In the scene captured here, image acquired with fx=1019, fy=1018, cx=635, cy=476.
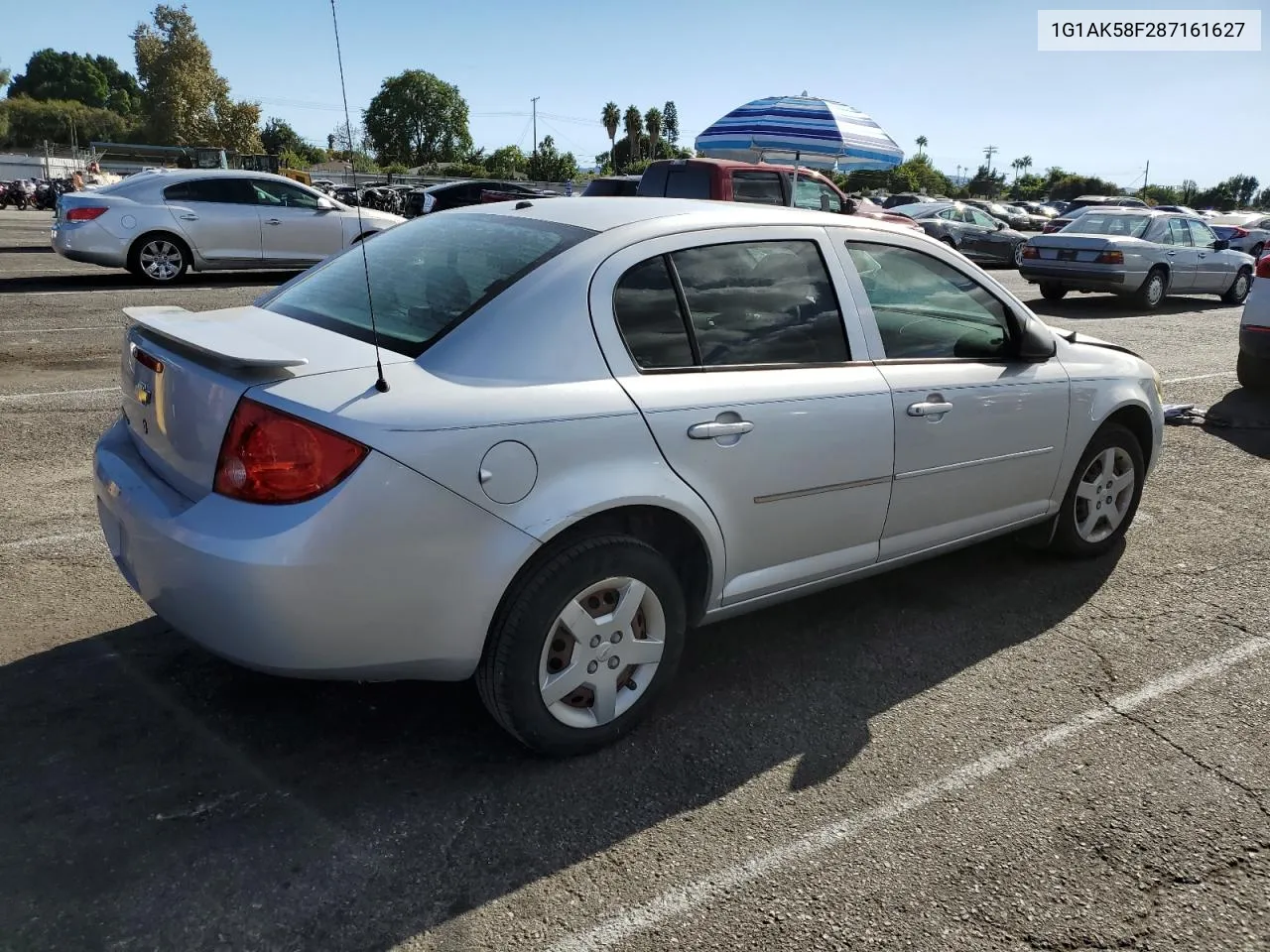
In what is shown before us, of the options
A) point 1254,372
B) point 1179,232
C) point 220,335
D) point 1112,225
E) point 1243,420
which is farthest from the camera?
point 1179,232

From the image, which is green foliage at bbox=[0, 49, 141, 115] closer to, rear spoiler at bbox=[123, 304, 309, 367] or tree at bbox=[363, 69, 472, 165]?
tree at bbox=[363, 69, 472, 165]

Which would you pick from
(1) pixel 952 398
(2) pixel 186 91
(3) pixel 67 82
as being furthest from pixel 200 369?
(3) pixel 67 82

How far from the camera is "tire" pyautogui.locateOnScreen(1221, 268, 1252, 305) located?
1720 centimetres

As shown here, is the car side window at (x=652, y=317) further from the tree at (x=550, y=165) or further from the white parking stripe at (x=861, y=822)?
the tree at (x=550, y=165)

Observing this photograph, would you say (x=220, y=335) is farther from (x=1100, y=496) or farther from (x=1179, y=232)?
(x=1179, y=232)

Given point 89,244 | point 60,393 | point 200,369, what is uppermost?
point 89,244

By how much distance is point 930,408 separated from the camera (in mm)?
3623

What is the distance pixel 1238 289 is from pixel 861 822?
18.1 metres

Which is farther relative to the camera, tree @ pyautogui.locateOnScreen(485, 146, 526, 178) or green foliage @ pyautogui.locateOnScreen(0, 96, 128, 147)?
green foliage @ pyautogui.locateOnScreen(0, 96, 128, 147)

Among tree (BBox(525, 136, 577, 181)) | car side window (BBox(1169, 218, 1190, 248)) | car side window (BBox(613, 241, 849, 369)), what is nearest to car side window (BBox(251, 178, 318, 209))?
car side window (BBox(613, 241, 849, 369))

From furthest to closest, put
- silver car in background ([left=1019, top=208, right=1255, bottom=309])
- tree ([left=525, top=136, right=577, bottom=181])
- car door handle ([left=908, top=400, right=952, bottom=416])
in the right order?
tree ([left=525, top=136, right=577, bottom=181]) → silver car in background ([left=1019, top=208, right=1255, bottom=309]) → car door handle ([left=908, top=400, right=952, bottom=416])

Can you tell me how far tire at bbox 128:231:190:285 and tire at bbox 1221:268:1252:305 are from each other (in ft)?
53.6

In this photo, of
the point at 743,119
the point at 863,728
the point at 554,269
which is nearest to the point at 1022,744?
the point at 863,728

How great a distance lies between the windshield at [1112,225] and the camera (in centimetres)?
1535
